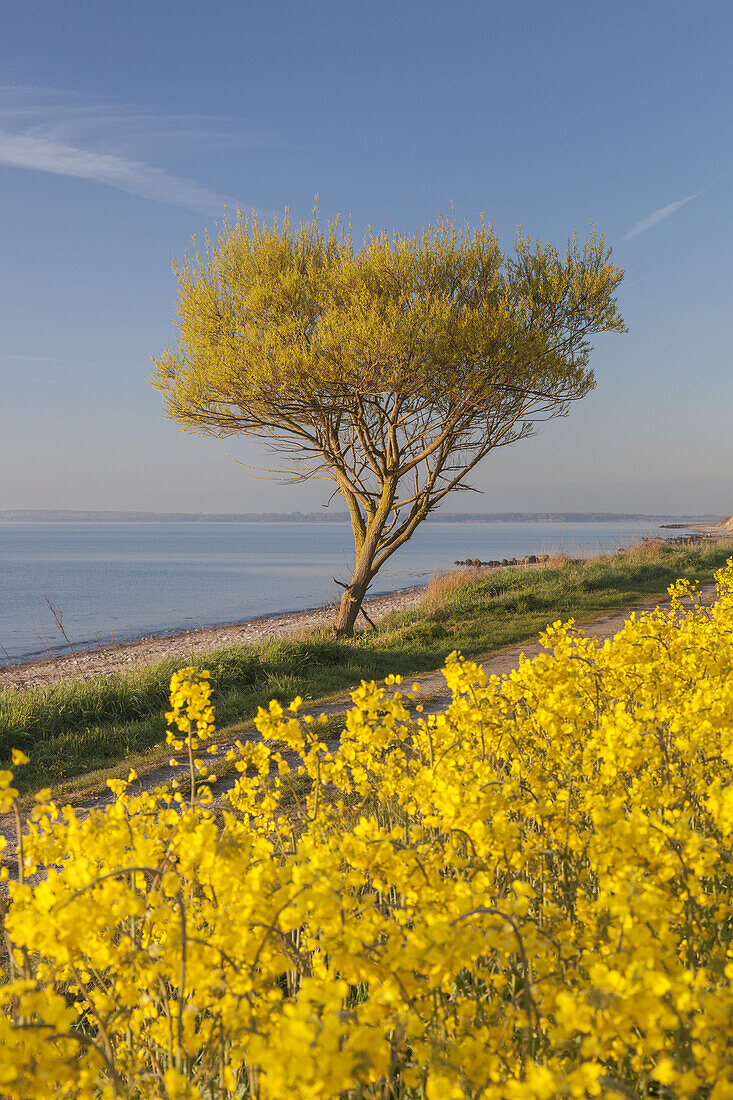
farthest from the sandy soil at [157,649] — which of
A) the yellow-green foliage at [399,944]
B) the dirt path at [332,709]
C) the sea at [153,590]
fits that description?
the yellow-green foliage at [399,944]

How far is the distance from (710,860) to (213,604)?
28992 millimetres

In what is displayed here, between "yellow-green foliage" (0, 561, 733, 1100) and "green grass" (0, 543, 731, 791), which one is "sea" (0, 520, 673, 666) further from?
"yellow-green foliage" (0, 561, 733, 1100)

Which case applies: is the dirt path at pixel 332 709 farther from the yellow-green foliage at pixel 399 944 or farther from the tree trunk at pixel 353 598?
the tree trunk at pixel 353 598

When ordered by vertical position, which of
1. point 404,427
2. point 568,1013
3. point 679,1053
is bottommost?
point 679,1053

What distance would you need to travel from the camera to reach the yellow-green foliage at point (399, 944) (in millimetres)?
1463

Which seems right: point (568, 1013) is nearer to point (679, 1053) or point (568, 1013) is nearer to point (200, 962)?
point (679, 1053)

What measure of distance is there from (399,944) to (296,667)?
942 centimetres

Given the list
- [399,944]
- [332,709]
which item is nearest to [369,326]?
[332,709]

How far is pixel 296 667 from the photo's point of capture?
11000mm

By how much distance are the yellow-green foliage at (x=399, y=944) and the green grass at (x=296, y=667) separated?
15.6 feet

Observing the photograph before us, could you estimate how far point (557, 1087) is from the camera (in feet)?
4.31

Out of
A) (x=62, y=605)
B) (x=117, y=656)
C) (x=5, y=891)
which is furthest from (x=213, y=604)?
(x=5, y=891)

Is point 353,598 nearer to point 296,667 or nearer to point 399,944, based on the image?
point 296,667

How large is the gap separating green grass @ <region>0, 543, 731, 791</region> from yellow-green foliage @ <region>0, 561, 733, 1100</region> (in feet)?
15.6
